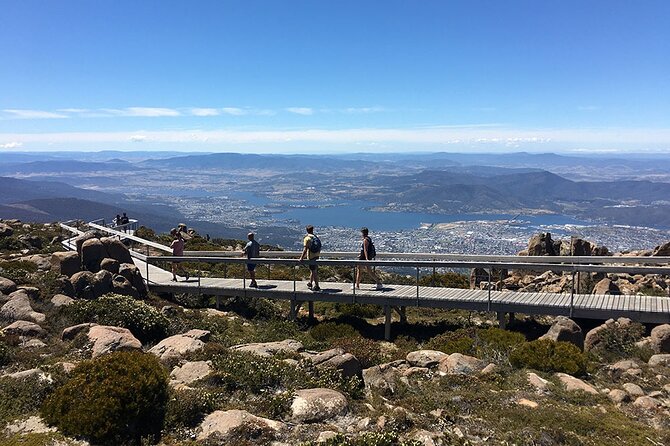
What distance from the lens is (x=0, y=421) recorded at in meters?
6.12

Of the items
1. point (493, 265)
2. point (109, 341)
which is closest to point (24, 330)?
point (109, 341)

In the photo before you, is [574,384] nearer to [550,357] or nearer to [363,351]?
[550,357]

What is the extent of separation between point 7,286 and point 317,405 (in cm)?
990

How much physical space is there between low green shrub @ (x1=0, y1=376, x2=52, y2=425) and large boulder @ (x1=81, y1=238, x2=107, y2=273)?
8.53m

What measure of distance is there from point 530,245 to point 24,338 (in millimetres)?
22377

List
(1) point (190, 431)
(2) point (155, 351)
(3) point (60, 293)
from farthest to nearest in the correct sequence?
(3) point (60, 293)
(2) point (155, 351)
(1) point (190, 431)

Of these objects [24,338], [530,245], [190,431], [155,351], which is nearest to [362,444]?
[190,431]

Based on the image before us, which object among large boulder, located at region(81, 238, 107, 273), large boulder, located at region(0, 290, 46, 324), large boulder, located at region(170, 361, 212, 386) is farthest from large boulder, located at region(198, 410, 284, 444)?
large boulder, located at region(81, 238, 107, 273)

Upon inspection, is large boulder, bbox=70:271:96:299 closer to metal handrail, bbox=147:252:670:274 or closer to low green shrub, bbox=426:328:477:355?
metal handrail, bbox=147:252:670:274

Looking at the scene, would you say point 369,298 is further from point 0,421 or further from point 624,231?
point 624,231

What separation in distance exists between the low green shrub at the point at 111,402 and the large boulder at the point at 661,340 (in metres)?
10.6

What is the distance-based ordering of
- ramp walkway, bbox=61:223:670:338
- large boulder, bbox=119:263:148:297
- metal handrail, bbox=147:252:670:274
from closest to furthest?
ramp walkway, bbox=61:223:670:338, metal handrail, bbox=147:252:670:274, large boulder, bbox=119:263:148:297

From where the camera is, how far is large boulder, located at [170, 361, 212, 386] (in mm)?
7879

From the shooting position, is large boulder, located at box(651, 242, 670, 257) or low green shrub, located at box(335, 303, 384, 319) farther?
large boulder, located at box(651, 242, 670, 257)
